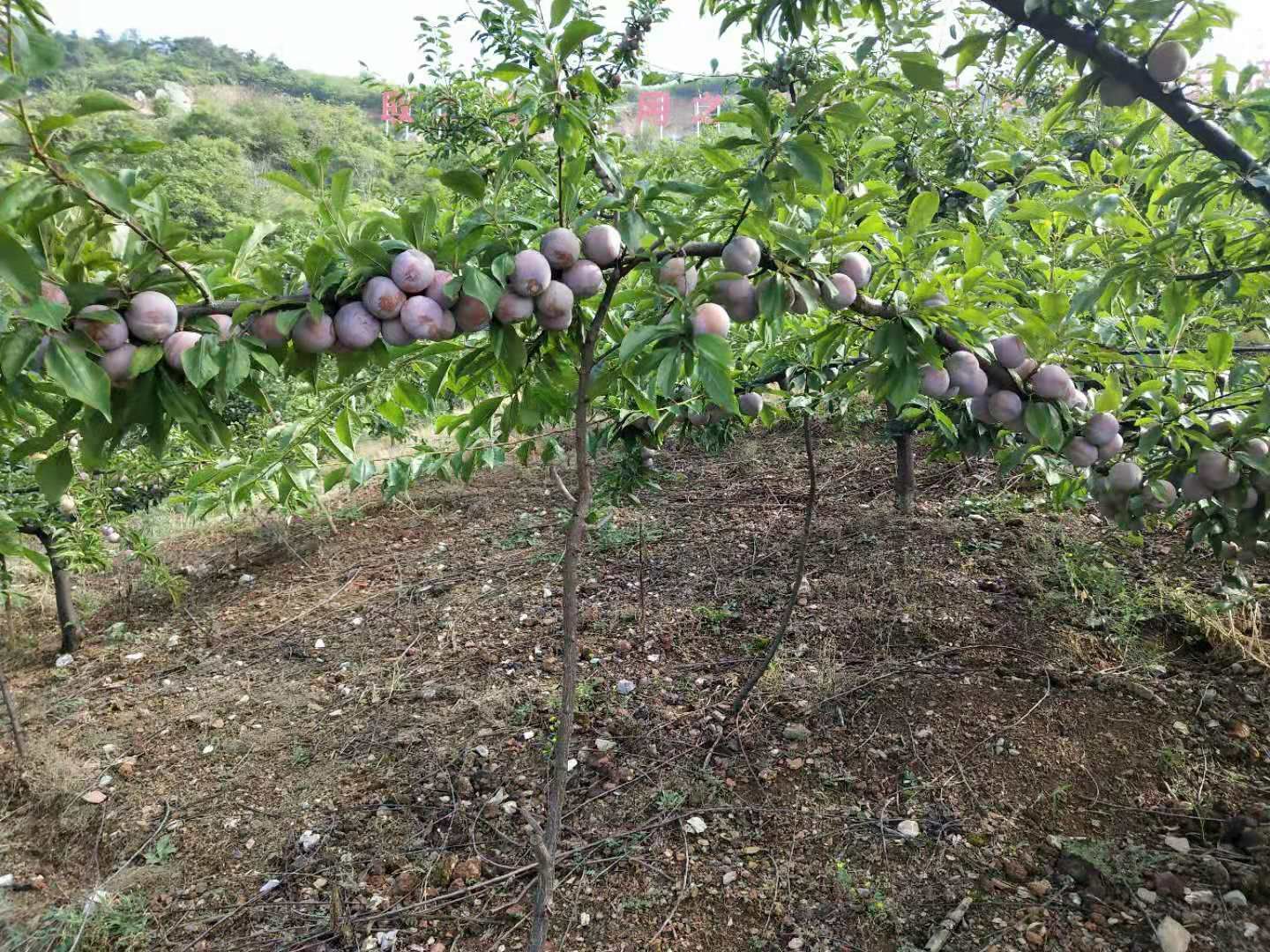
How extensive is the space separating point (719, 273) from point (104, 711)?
3.76m

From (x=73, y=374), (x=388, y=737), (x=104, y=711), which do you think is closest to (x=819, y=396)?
(x=73, y=374)

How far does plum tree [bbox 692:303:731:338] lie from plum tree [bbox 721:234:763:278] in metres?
0.08

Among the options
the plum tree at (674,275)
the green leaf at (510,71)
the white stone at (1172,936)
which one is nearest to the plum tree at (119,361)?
the green leaf at (510,71)

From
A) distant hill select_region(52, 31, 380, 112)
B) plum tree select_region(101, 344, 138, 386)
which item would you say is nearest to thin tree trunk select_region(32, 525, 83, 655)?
plum tree select_region(101, 344, 138, 386)

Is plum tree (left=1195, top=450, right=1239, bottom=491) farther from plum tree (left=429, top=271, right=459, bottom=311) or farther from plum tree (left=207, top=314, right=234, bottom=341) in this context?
plum tree (left=207, top=314, right=234, bottom=341)

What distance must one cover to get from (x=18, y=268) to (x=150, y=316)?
17 cm

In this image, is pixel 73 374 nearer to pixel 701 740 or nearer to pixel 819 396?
pixel 819 396

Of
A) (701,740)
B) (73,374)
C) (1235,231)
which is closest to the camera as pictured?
(73,374)

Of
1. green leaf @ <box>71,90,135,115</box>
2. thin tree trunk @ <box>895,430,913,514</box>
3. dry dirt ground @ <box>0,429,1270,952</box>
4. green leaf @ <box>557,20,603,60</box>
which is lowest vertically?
dry dirt ground @ <box>0,429,1270,952</box>

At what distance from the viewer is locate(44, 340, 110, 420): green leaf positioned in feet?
2.74

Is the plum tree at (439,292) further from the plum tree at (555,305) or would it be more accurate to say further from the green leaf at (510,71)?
the green leaf at (510,71)

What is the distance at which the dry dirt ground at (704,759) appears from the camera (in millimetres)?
1844

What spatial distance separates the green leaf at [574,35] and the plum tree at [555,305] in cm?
30

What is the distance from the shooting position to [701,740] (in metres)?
2.48
